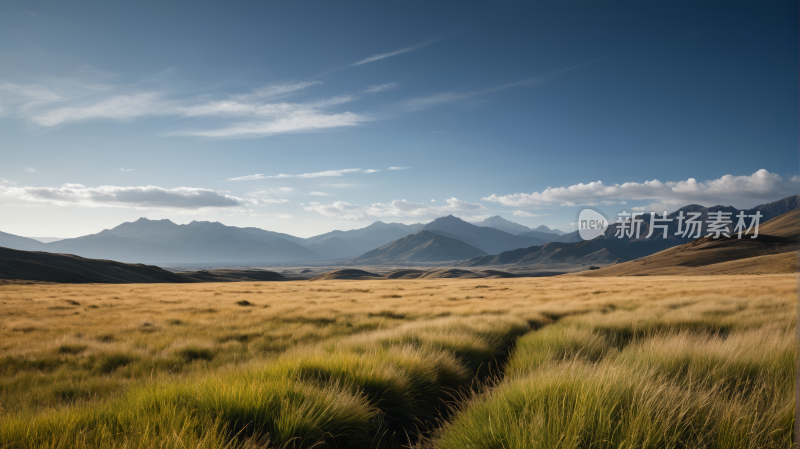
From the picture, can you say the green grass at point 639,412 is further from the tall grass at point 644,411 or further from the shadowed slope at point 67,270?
the shadowed slope at point 67,270

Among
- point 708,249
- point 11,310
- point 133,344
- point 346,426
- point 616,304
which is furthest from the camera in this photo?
point 708,249

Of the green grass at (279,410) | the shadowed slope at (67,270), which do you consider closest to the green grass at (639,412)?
the green grass at (279,410)

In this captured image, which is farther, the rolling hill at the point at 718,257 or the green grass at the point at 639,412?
the rolling hill at the point at 718,257

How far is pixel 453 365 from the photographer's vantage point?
670cm

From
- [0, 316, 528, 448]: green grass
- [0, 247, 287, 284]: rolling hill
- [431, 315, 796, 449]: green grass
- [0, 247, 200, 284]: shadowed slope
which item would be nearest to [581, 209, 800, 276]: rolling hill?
[431, 315, 796, 449]: green grass

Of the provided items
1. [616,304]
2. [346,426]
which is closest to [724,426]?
[346,426]

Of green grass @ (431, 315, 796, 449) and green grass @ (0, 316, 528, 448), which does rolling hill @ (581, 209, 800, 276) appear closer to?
green grass @ (431, 315, 796, 449)

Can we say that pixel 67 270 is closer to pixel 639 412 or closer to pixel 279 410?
pixel 279 410

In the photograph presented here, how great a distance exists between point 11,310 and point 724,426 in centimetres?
2530

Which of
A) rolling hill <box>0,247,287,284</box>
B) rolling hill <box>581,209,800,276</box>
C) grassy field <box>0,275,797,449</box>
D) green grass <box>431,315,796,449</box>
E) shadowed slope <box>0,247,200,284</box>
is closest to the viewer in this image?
green grass <box>431,315,796,449</box>

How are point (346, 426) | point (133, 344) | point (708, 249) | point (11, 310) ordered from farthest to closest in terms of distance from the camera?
1. point (708, 249)
2. point (11, 310)
3. point (133, 344)
4. point (346, 426)

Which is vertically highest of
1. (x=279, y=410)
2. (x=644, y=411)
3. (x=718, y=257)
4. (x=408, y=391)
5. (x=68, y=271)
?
(x=644, y=411)

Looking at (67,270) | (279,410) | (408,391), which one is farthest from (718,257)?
(67,270)

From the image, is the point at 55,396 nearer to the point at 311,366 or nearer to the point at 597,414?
the point at 311,366
